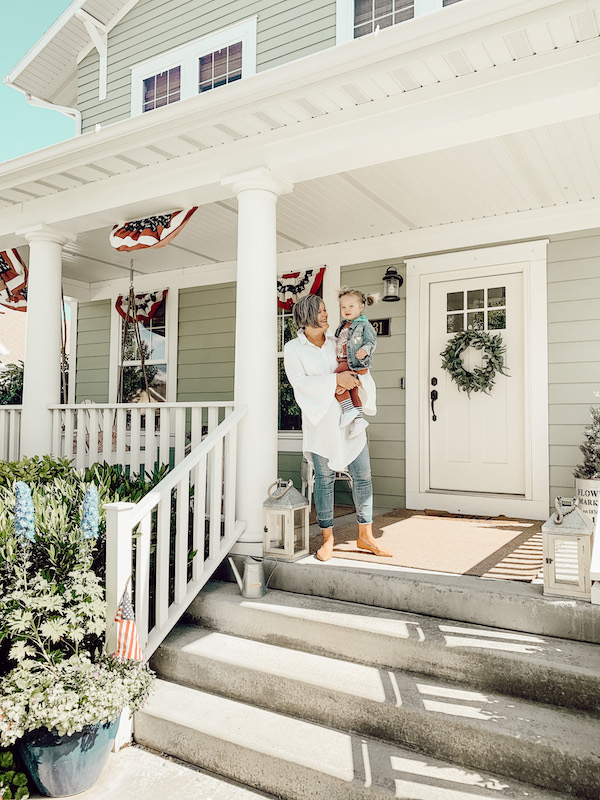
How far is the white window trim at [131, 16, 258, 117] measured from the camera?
6.16 metres

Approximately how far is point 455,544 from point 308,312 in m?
1.69

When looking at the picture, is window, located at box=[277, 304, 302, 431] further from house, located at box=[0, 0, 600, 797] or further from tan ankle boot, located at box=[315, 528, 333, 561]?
tan ankle boot, located at box=[315, 528, 333, 561]

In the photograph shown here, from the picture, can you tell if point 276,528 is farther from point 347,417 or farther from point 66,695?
point 66,695

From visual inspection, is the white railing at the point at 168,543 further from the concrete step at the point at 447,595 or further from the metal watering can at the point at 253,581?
the concrete step at the point at 447,595

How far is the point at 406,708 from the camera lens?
2.31 metres

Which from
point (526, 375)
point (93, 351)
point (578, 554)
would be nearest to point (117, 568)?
point (578, 554)

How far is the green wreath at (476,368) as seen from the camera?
4938 mm

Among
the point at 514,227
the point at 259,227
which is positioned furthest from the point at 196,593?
the point at 514,227

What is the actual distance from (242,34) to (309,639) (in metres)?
5.92

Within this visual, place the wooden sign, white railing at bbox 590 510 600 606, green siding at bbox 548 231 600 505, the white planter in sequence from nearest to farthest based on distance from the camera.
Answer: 1. white railing at bbox 590 510 600 606
2. the white planter
3. green siding at bbox 548 231 600 505
4. the wooden sign

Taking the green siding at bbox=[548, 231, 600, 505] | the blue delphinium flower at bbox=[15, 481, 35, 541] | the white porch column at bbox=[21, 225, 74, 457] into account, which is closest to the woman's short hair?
the blue delphinium flower at bbox=[15, 481, 35, 541]

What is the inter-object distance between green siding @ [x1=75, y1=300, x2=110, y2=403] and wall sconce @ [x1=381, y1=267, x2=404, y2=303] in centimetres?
369

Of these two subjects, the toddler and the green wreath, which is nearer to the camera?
the toddler

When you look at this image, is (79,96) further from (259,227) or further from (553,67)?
(553,67)
